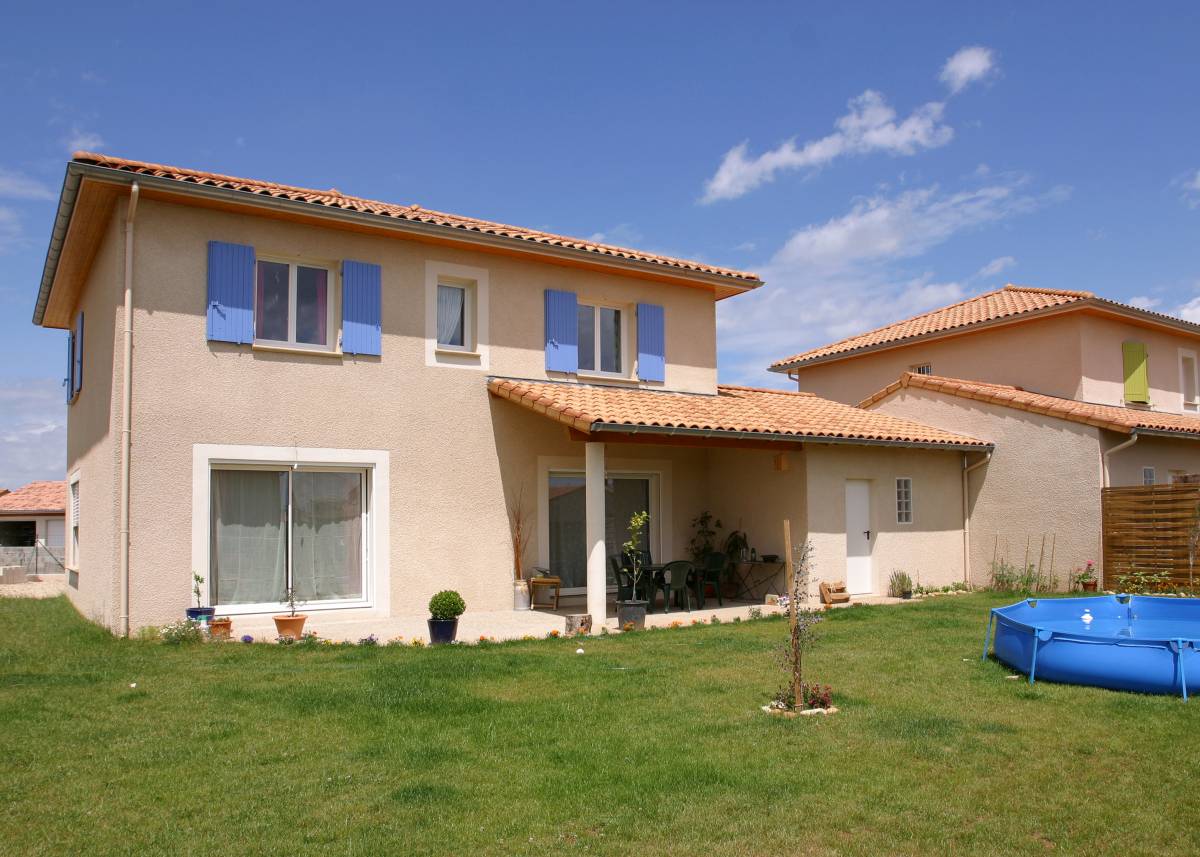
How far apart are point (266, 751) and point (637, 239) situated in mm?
11757

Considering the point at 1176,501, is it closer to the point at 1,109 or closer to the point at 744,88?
the point at 744,88

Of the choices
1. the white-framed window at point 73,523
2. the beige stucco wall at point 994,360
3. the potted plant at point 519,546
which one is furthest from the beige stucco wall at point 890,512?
the white-framed window at point 73,523

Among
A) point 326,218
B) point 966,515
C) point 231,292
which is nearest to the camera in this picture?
point 231,292

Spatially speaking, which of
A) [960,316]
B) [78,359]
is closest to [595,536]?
[78,359]

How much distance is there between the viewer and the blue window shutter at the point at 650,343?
1555 cm

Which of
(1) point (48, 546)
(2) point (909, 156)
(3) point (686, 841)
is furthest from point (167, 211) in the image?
(1) point (48, 546)

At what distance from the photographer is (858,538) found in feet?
52.4

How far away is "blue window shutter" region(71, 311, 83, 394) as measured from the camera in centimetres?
1491

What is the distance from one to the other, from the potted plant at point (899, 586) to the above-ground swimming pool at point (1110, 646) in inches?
224

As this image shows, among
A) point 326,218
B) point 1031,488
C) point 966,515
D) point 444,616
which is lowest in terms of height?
point 444,616

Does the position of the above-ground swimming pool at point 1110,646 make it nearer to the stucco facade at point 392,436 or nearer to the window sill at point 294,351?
the stucco facade at point 392,436

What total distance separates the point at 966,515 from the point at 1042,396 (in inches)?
130

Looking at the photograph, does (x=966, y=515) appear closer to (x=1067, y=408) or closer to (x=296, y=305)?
(x=1067, y=408)

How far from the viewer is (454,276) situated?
542 inches
